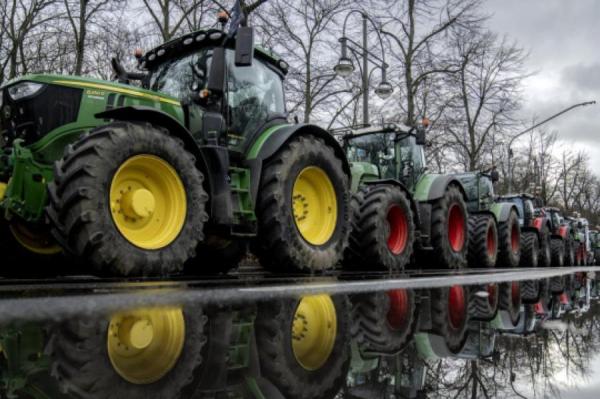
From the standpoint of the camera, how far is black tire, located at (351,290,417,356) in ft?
7.92

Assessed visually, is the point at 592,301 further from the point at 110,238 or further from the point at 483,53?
the point at 483,53

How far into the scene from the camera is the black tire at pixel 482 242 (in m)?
12.8

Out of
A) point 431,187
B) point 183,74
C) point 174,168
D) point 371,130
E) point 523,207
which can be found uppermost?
point 371,130

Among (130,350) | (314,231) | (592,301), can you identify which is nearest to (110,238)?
(130,350)

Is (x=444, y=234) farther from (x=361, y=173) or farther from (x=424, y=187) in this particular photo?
(x=361, y=173)

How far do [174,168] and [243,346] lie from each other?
328 centimetres

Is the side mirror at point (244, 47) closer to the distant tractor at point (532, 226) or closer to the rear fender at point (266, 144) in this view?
the rear fender at point (266, 144)

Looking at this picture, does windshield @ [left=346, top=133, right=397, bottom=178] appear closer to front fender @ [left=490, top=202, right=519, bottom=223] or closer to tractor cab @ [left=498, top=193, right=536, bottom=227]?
front fender @ [left=490, top=202, right=519, bottom=223]

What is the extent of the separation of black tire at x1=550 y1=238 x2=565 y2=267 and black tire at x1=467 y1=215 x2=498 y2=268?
355 inches

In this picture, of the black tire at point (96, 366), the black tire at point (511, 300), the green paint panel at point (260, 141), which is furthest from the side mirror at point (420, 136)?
the black tire at point (96, 366)

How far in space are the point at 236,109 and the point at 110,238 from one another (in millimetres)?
2684

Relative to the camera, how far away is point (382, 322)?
299cm

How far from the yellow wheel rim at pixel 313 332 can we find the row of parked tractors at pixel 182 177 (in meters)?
1.88

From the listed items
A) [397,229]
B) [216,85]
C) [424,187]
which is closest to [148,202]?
[216,85]
